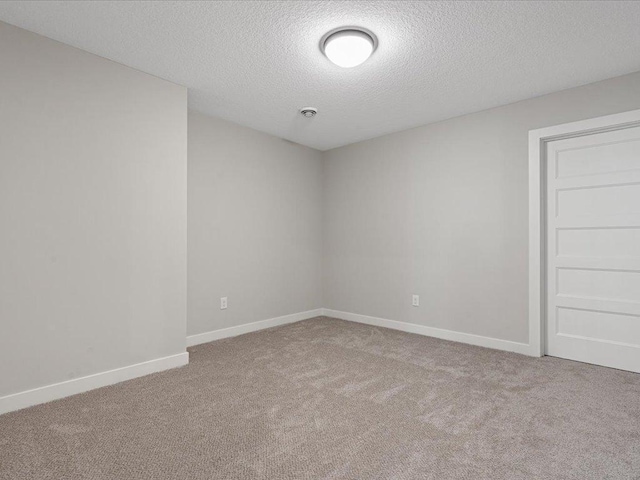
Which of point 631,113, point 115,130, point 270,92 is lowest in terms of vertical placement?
point 115,130

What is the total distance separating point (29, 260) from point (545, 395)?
11.6 ft

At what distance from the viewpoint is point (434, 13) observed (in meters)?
2.10

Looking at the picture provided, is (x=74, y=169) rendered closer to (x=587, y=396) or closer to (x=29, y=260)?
(x=29, y=260)

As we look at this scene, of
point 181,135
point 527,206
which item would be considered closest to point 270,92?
point 181,135

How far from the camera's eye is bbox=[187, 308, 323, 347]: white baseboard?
3684 millimetres

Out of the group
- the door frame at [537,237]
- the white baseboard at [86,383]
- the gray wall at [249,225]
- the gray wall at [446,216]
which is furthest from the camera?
the gray wall at [249,225]

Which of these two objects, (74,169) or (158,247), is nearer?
(74,169)

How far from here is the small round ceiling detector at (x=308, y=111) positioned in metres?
3.61

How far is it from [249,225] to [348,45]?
2431 mm

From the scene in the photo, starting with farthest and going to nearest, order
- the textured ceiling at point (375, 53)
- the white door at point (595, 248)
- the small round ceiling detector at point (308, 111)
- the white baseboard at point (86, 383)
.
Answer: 1. the small round ceiling detector at point (308, 111)
2. the white door at point (595, 248)
3. the white baseboard at point (86, 383)
4. the textured ceiling at point (375, 53)

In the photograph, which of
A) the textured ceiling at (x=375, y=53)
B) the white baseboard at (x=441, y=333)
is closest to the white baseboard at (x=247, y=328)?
the white baseboard at (x=441, y=333)

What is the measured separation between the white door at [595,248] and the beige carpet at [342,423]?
0.83ft

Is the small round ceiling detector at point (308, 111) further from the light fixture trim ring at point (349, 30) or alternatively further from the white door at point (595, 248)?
the white door at point (595, 248)

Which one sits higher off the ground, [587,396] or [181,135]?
[181,135]
